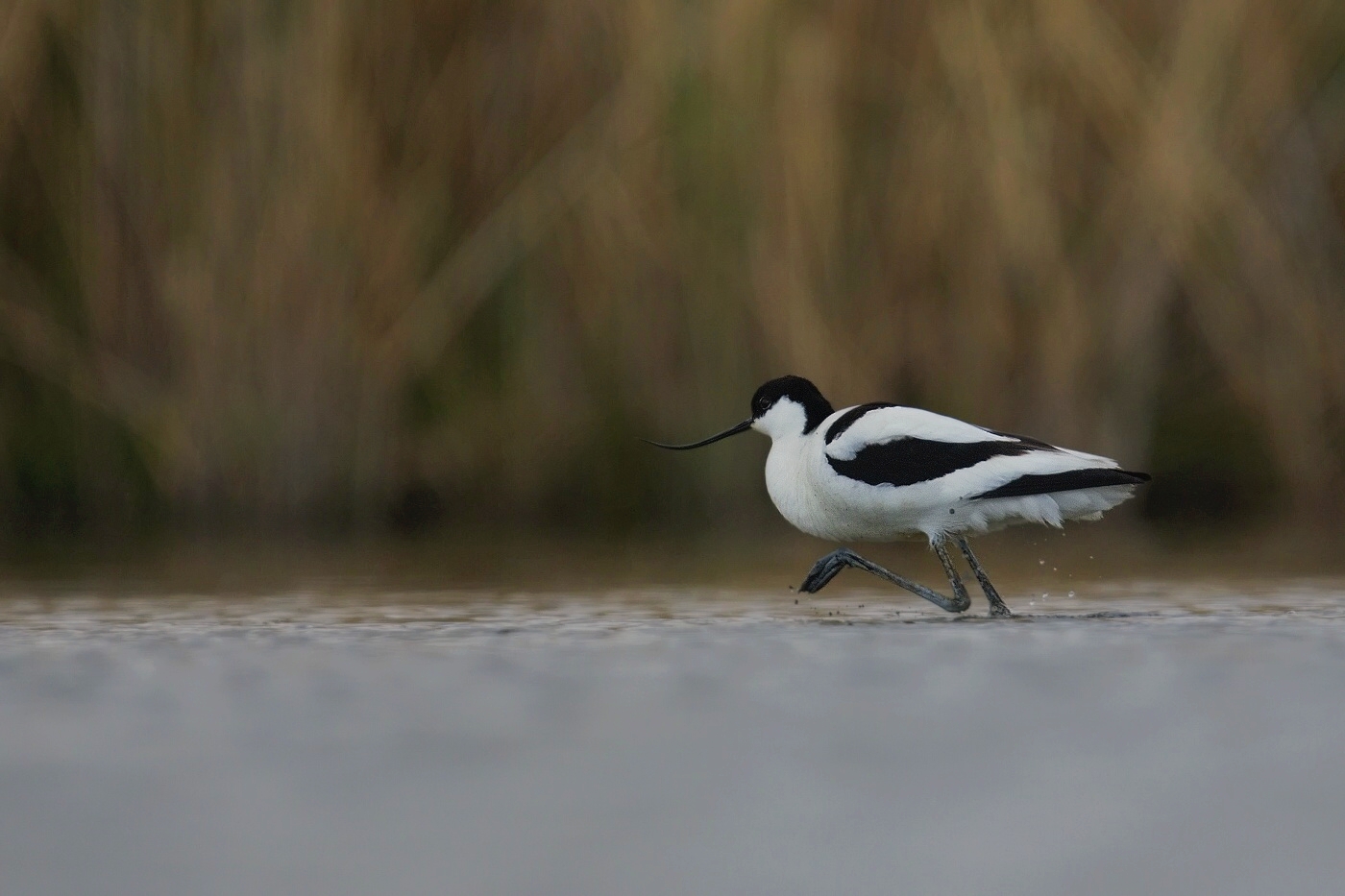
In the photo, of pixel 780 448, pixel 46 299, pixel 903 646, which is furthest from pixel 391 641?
pixel 46 299

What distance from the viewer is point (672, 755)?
2.96 meters

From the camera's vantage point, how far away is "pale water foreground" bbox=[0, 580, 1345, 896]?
7.63ft

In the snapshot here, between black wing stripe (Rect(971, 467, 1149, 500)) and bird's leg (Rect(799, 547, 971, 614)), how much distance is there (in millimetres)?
324

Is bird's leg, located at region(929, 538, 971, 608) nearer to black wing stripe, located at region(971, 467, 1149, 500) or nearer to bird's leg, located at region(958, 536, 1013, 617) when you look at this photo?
bird's leg, located at region(958, 536, 1013, 617)

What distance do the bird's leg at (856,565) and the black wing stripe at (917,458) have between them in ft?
0.91

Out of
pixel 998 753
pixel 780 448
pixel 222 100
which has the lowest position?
pixel 998 753

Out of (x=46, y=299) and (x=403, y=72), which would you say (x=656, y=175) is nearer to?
(x=403, y=72)

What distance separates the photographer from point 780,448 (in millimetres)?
5605

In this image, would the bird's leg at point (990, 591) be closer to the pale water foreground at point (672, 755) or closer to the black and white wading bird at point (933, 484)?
the black and white wading bird at point (933, 484)

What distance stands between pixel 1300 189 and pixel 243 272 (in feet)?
13.2

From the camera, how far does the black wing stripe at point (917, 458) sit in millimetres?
5121

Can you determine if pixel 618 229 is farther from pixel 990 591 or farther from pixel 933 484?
pixel 990 591

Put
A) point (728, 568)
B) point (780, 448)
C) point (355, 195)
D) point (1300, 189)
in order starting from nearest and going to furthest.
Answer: point (780, 448)
point (728, 568)
point (355, 195)
point (1300, 189)

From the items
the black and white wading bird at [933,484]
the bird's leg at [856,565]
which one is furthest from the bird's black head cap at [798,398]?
the bird's leg at [856,565]
